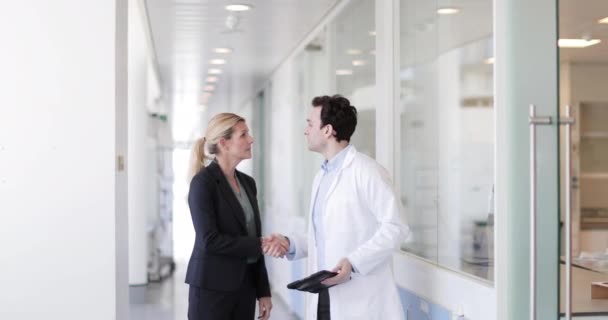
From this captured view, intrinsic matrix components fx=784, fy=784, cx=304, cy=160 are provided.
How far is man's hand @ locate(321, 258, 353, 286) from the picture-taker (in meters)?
3.26

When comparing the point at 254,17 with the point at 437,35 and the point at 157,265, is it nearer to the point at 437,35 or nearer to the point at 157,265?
the point at 437,35

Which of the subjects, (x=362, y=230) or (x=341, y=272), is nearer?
(x=341, y=272)

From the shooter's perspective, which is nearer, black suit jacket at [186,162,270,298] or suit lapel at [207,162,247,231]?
black suit jacket at [186,162,270,298]

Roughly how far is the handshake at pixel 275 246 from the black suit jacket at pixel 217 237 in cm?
5

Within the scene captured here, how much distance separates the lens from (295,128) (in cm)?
938

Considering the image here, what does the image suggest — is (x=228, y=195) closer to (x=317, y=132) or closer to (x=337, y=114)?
(x=317, y=132)

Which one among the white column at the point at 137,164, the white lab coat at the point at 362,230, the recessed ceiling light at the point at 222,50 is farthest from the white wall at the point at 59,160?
the white column at the point at 137,164

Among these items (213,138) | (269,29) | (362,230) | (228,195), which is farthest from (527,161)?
(269,29)

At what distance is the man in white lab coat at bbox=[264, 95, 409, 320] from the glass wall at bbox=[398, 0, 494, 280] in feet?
1.51

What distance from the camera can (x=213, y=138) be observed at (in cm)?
378

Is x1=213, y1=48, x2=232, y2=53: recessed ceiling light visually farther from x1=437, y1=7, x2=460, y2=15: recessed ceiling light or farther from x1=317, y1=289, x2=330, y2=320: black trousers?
x1=317, y1=289, x2=330, y2=320: black trousers

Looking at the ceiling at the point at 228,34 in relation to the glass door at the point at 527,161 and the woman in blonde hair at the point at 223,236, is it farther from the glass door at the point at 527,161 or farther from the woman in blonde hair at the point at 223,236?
the glass door at the point at 527,161

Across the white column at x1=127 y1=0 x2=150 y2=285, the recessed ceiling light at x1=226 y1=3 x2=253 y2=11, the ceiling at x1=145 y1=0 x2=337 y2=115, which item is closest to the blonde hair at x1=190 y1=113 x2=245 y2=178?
the ceiling at x1=145 y1=0 x2=337 y2=115

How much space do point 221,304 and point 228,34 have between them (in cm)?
500
